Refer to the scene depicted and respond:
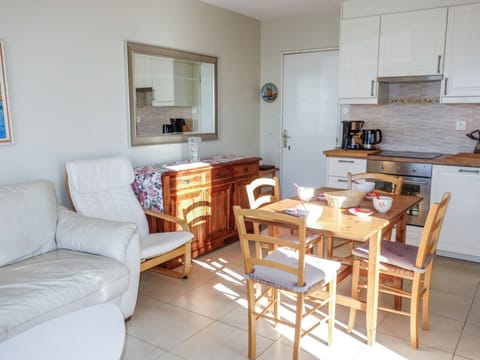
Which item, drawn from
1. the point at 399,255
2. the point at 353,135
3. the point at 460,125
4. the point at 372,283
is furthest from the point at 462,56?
the point at 372,283

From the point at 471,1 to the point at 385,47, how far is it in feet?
2.62

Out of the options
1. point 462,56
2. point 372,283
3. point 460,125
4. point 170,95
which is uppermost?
point 462,56

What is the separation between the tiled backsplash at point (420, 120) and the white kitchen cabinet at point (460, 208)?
606mm

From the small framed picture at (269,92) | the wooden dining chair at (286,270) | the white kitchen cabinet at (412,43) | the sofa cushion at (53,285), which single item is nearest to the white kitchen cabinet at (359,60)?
the white kitchen cabinet at (412,43)

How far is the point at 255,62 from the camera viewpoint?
17.9 feet

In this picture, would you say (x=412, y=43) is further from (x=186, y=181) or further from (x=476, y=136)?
(x=186, y=181)

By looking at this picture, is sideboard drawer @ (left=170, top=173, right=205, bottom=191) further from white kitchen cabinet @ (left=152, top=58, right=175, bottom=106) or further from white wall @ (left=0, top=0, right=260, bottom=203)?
white kitchen cabinet @ (left=152, top=58, right=175, bottom=106)

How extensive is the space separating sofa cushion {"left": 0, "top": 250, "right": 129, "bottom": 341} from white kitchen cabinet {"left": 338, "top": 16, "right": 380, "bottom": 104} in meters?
3.02

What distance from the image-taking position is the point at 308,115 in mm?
5340

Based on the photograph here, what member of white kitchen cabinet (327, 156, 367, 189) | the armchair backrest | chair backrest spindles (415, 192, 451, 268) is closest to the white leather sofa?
the armchair backrest

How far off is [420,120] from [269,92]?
6.16ft

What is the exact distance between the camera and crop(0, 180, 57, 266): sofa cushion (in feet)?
8.58

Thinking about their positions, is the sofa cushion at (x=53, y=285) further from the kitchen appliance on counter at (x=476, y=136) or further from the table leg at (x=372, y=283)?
the kitchen appliance on counter at (x=476, y=136)

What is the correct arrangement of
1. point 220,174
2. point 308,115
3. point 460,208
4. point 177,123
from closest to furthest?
point 460,208 < point 220,174 < point 177,123 < point 308,115
